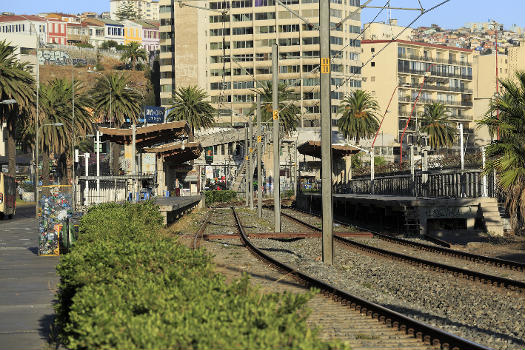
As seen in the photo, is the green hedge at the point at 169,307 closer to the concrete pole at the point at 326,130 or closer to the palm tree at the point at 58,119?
the concrete pole at the point at 326,130

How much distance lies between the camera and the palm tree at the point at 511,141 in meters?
22.4

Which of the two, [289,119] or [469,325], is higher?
[289,119]

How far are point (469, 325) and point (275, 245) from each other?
15893 mm

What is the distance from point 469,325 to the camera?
11.6 metres

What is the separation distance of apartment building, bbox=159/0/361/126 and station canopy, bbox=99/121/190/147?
358 feet

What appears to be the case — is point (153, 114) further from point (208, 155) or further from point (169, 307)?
point (169, 307)

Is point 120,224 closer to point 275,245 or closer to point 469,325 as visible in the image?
point 469,325

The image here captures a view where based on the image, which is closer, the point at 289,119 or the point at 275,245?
the point at 275,245

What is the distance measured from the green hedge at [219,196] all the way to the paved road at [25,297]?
180 ft

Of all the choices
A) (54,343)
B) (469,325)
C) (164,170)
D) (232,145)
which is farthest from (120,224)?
(232,145)

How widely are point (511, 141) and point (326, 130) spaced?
227 inches

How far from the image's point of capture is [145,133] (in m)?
41.2

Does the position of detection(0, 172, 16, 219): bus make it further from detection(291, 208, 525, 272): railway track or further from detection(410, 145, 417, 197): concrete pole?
detection(291, 208, 525, 272): railway track

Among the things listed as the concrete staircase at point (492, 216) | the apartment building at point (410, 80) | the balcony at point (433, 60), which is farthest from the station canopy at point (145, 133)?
the balcony at point (433, 60)
